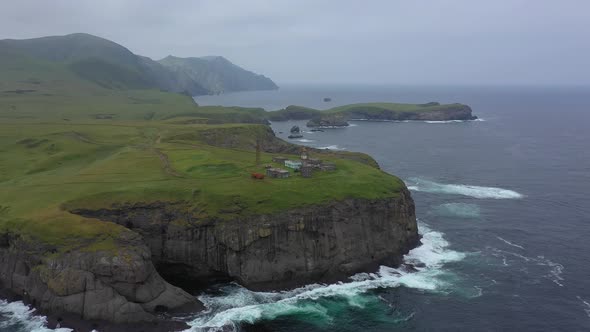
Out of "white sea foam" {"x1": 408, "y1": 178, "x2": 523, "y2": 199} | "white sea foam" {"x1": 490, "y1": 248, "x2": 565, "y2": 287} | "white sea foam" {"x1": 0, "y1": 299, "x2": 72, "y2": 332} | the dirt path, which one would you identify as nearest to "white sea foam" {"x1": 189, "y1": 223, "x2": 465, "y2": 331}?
"white sea foam" {"x1": 490, "y1": 248, "x2": 565, "y2": 287}

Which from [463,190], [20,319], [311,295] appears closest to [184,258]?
[311,295]

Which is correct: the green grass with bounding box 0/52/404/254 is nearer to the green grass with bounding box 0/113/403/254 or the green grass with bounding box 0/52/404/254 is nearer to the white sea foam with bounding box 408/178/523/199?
the green grass with bounding box 0/113/403/254

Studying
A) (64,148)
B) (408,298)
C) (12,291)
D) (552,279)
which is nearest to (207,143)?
(64,148)

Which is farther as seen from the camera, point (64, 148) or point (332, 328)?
point (64, 148)

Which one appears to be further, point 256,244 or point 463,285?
point 256,244

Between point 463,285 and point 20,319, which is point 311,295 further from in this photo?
point 20,319

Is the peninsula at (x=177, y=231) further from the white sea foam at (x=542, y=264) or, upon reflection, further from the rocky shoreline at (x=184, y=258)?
the white sea foam at (x=542, y=264)

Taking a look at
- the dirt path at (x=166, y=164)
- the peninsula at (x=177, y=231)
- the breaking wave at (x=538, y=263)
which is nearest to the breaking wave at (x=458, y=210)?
the breaking wave at (x=538, y=263)

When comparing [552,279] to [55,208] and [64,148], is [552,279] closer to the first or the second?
[55,208]
